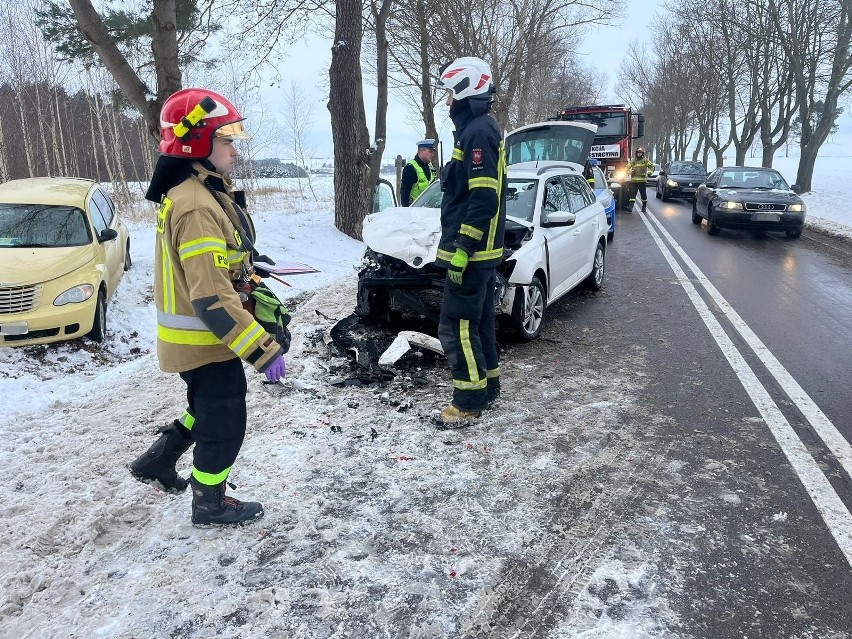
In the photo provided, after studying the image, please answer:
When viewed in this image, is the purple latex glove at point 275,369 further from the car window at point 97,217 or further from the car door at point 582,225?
the car window at point 97,217

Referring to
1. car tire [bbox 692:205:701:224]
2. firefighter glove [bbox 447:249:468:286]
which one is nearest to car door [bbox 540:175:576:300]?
firefighter glove [bbox 447:249:468:286]

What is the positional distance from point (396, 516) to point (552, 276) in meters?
3.92

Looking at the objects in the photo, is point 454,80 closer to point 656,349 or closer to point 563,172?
point 656,349

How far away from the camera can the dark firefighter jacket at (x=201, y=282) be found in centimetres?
255

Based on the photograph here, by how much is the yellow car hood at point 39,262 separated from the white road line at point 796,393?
679 centimetres

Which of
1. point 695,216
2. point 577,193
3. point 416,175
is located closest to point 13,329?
point 416,175

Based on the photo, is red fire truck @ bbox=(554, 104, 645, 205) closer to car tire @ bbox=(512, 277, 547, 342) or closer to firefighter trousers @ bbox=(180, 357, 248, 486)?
car tire @ bbox=(512, 277, 547, 342)

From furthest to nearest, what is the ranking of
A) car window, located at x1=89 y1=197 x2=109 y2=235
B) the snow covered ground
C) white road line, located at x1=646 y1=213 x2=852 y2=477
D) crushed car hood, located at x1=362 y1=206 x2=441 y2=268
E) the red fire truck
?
the red fire truck, car window, located at x1=89 y1=197 x2=109 y2=235, crushed car hood, located at x1=362 y1=206 x2=441 y2=268, white road line, located at x1=646 y1=213 x2=852 y2=477, the snow covered ground

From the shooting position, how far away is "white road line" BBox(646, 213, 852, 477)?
3.72 meters

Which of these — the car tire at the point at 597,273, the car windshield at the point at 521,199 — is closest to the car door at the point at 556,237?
the car windshield at the point at 521,199

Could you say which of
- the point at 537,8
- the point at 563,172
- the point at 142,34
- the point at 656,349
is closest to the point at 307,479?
the point at 656,349

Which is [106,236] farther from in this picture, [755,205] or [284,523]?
[755,205]

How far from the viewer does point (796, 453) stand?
3689mm

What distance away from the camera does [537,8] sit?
27594 mm
